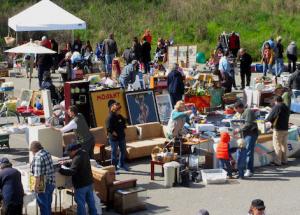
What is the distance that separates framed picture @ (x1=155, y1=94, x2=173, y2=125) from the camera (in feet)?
66.0

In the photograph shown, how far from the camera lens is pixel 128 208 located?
1290 cm

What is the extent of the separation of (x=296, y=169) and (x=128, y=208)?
4923 millimetres

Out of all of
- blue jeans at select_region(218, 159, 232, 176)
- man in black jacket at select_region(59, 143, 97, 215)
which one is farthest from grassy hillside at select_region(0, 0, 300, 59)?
man in black jacket at select_region(59, 143, 97, 215)

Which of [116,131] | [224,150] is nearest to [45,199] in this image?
[116,131]

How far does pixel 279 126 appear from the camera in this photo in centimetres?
1611

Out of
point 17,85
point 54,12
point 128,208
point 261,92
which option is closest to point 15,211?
point 128,208

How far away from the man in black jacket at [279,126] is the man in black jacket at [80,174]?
18.8 feet

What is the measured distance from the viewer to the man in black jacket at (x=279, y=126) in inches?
631

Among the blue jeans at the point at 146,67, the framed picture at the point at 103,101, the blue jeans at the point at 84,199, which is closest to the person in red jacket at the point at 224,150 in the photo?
the blue jeans at the point at 84,199

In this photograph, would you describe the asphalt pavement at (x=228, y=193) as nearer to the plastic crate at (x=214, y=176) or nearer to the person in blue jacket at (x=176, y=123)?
the plastic crate at (x=214, y=176)

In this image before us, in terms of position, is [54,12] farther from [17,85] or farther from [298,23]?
[298,23]

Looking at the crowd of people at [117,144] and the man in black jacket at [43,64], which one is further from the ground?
the man in black jacket at [43,64]

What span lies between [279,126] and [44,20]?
38.3 ft

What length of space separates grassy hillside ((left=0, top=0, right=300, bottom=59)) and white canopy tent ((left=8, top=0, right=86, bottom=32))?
13117 mm
